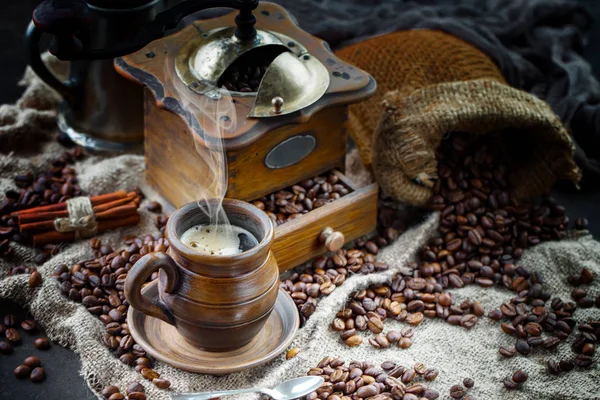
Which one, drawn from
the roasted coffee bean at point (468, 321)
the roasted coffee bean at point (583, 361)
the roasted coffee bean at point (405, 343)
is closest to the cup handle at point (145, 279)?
the roasted coffee bean at point (405, 343)

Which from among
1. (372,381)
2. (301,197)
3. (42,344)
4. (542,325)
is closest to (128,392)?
(42,344)

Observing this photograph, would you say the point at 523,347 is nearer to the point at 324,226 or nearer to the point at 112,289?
the point at 324,226

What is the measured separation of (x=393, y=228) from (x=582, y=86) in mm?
1097

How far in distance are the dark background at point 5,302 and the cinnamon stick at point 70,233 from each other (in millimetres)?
239

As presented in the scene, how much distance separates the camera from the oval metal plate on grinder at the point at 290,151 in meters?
2.26

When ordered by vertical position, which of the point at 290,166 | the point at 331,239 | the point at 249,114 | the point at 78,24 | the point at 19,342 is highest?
the point at 78,24

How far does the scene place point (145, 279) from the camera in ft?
5.80

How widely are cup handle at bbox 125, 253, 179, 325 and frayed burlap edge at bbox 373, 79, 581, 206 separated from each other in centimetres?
89

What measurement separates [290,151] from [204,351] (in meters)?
0.70

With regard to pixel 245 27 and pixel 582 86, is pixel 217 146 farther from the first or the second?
pixel 582 86

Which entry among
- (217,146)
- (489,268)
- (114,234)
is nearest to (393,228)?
(489,268)

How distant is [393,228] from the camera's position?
2467mm

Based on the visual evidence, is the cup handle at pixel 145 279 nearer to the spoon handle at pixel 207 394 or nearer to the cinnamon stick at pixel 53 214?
the spoon handle at pixel 207 394

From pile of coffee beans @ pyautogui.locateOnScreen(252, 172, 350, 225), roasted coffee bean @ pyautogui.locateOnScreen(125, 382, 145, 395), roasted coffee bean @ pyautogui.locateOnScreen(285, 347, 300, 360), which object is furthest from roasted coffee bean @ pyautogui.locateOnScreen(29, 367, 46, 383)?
pile of coffee beans @ pyautogui.locateOnScreen(252, 172, 350, 225)
